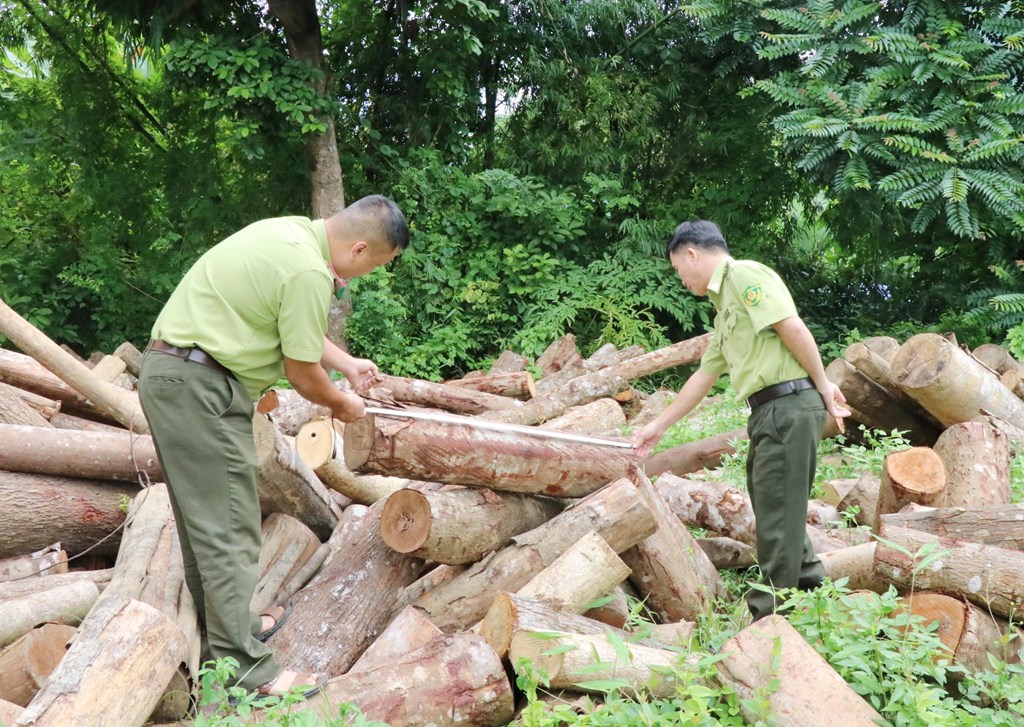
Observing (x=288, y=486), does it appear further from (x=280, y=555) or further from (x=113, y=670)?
(x=113, y=670)

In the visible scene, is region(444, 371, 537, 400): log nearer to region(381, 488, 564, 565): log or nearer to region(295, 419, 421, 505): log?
region(295, 419, 421, 505): log

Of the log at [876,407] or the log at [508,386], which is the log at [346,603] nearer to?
the log at [876,407]

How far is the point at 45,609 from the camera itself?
3.81m

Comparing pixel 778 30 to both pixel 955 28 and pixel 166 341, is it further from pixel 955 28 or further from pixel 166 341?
pixel 166 341

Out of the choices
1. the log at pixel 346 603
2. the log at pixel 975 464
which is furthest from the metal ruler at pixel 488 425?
the log at pixel 975 464

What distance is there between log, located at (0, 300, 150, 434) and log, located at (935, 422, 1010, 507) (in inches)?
185

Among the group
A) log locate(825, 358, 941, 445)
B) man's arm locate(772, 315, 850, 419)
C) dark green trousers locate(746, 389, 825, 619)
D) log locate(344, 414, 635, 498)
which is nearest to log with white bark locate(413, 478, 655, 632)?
log locate(344, 414, 635, 498)

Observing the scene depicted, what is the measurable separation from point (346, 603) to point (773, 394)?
6.92 feet

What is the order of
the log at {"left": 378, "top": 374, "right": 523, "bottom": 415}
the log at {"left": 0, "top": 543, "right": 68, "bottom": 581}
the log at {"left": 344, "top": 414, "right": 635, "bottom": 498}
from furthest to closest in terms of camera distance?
the log at {"left": 378, "top": 374, "right": 523, "bottom": 415} < the log at {"left": 0, "top": 543, "right": 68, "bottom": 581} < the log at {"left": 344, "top": 414, "right": 635, "bottom": 498}

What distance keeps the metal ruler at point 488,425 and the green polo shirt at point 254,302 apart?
588mm

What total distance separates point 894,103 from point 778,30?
6.32 ft

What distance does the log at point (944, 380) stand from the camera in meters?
6.28

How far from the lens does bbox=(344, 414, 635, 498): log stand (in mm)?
3889

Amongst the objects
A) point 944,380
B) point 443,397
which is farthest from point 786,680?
point 443,397
